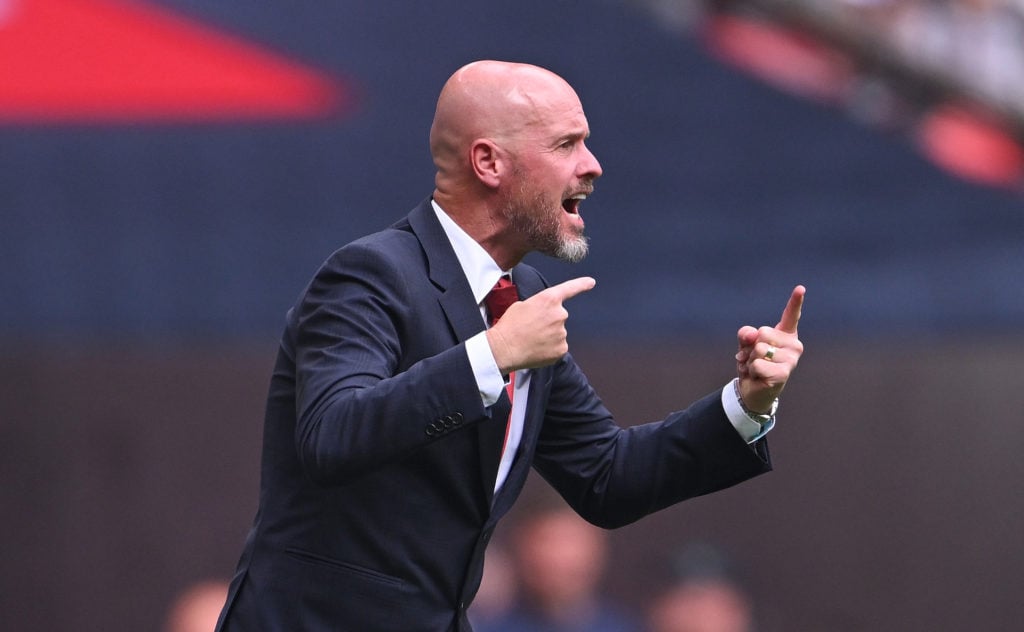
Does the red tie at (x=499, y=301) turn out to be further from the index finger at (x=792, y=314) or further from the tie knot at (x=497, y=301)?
the index finger at (x=792, y=314)

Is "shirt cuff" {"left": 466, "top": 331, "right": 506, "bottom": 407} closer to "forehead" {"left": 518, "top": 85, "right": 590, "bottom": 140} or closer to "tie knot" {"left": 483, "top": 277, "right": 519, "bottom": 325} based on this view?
"tie knot" {"left": 483, "top": 277, "right": 519, "bottom": 325}

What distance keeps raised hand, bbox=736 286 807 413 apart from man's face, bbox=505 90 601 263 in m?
0.32

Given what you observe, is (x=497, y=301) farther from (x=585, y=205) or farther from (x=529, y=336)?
(x=585, y=205)

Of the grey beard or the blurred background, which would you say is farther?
Result: the blurred background

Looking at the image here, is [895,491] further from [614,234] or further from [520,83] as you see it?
[520,83]

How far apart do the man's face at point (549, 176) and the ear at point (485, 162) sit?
2cm

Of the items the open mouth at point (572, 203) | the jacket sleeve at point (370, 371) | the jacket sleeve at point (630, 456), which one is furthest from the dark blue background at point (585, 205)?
the jacket sleeve at point (370, 371)

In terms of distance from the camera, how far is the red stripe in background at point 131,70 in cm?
485

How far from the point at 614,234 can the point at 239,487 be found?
5.06ft

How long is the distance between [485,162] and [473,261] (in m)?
0.16

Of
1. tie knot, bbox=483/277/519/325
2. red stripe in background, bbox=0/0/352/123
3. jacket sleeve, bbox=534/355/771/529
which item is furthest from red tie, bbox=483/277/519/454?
red stripe in background, bbox=0/0/352/123

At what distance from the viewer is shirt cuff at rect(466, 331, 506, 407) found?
2.03 metres

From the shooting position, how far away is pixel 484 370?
6.67 feet

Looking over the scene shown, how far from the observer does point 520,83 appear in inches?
91.0
